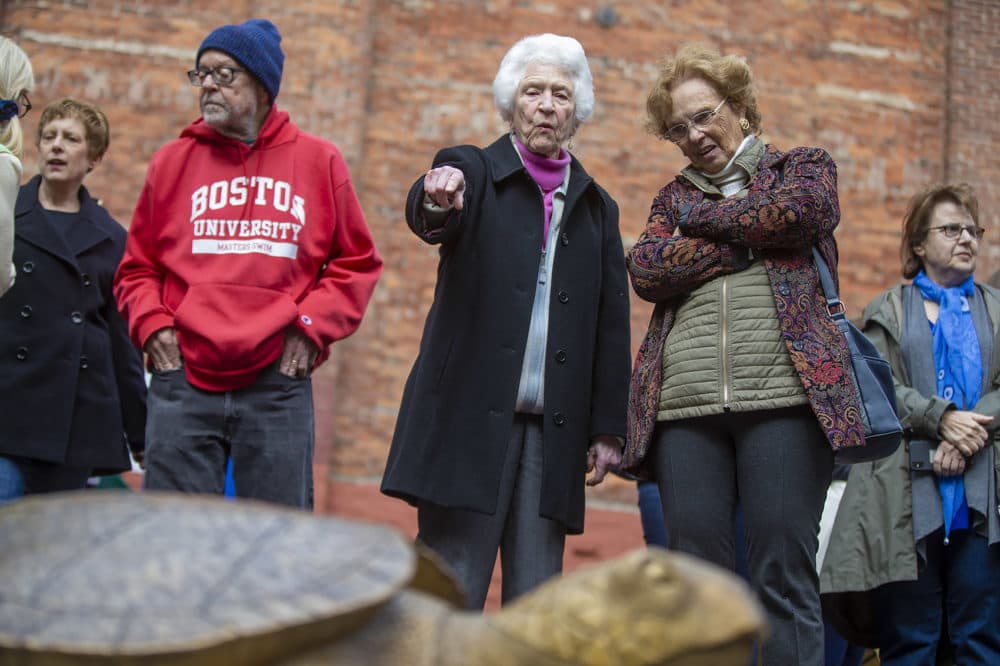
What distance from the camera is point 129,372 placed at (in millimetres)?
4488

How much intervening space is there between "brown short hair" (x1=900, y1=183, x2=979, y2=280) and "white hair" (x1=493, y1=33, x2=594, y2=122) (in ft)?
5.04

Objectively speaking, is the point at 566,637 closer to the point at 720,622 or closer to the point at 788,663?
the point at 720,622

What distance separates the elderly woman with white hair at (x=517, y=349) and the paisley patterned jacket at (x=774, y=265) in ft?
0.45

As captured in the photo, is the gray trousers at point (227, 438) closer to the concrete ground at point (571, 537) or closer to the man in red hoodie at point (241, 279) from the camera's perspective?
the man in red hoodie at point (241, 279)

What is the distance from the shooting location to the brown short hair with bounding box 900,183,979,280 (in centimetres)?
453

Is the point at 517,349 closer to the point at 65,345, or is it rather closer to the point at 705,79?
the point at 705,79

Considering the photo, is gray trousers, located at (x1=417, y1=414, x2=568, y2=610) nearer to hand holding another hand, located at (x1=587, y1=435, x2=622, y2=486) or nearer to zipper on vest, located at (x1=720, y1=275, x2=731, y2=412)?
hand holding another hand, located at (x1=587, y1=435, x2=622, y2=486)

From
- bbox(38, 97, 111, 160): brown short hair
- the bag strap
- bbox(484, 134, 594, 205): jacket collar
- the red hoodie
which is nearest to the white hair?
bbox(484, 134, 594, 205): jacket collar

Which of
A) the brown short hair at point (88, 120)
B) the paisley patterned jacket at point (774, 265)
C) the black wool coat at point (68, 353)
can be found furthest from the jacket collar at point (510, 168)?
the brown short hair at point (88, 120)

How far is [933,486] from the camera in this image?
13.7ft

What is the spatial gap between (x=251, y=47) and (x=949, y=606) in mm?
3001

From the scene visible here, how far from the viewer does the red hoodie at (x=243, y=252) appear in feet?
11.5

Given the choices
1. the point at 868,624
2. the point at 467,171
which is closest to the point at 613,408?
the point at 467,171

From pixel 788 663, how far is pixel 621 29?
607 cm
